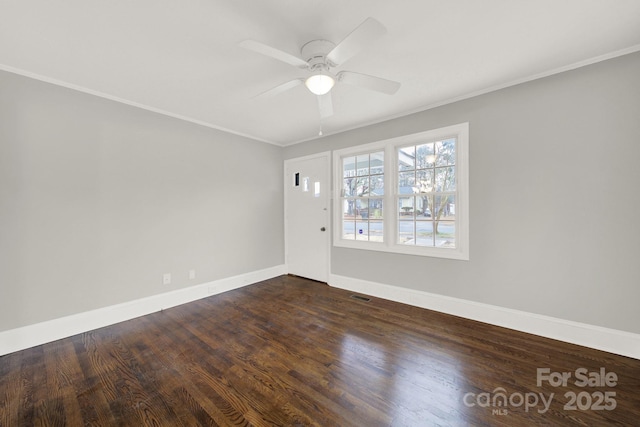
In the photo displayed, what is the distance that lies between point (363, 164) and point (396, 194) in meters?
0.74

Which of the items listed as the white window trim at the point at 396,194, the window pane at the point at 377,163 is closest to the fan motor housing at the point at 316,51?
the white window trim at the point at 396,194

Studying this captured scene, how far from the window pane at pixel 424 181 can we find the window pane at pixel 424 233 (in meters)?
0.42

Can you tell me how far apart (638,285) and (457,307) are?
1394 mm

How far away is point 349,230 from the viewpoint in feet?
12.6

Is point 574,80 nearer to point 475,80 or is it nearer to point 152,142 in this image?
point 475,80

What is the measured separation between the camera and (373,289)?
3.47 metres

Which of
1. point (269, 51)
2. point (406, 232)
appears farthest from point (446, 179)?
point (269, 51)

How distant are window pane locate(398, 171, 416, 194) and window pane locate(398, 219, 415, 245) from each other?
412mm

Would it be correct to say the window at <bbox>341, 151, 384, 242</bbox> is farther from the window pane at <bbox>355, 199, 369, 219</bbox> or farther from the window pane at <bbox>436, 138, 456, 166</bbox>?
the window pane at <bbox>436, 138, 456, 166</bbox>

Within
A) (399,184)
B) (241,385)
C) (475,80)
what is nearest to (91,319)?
(241,385)

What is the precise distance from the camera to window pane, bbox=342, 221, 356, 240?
12.4 feet

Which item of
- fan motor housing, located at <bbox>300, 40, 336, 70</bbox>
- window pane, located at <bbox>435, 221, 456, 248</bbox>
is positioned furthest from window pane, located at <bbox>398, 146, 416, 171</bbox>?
fan motor housing, located at <bbox>300, 40, 336, 70</bbox>

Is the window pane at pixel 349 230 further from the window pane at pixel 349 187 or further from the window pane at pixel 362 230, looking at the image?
the window pane at pixel 349 187

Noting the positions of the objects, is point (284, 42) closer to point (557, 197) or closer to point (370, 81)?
point (370, 81)
